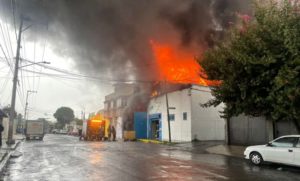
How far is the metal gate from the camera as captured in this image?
21.4 meters

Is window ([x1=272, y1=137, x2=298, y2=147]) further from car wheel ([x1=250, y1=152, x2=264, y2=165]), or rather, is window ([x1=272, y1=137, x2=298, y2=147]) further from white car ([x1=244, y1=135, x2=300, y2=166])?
car wheel ([x1=250, y1=152, x2=264, y2=165])

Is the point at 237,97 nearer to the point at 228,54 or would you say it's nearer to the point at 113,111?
the point at 228,54

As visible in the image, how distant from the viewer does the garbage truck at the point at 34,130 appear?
129 ft

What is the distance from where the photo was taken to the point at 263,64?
13.4 meters

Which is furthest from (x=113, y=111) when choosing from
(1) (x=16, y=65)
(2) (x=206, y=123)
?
(1) (x=16, y=65)

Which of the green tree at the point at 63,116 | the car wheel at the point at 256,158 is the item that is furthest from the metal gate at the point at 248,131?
the green tree at the point at 63,116

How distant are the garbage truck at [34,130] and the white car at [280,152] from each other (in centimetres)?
3164

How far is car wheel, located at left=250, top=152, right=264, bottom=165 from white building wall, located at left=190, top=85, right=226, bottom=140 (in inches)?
614

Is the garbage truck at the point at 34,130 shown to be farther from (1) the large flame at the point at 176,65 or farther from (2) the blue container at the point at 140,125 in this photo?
(1) the large flame at the point at 176,65

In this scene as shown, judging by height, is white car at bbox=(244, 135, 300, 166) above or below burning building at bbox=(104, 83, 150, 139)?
below

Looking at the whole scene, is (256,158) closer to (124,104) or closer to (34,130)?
(34,130)

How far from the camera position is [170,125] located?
33.3 m

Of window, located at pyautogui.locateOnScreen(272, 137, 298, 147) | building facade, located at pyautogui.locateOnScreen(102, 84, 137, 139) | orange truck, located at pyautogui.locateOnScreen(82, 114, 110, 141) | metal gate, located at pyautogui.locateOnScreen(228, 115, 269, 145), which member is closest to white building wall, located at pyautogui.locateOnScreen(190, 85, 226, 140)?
metal gate, located at pyautogui.locateOnScreen(228, 115, 269, 145)

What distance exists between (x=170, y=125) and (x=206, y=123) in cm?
471
